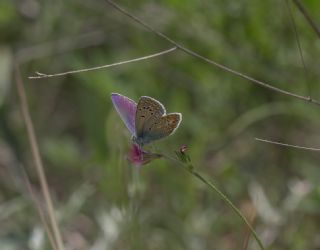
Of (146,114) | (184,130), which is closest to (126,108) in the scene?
(146,114)

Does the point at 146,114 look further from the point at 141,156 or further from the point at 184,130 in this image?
the point at 184,130

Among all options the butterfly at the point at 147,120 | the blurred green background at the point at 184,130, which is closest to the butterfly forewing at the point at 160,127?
the butterfly at the point at 147,120

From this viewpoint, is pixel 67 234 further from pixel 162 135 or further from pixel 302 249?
pixel 162 135

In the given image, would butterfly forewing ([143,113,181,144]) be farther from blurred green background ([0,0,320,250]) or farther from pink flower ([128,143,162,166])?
blurred green background ([0,0,320,250])

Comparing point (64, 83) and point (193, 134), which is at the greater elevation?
point (193, 134)

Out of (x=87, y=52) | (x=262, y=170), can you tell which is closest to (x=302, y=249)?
(x=262, y=170)

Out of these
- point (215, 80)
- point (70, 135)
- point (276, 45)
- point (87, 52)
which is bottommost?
point (70, 135)

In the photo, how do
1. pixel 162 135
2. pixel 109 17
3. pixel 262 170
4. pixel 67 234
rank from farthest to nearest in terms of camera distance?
pixel 109 17, pixel 262 170, pixel 67 234, pixel 162 135
